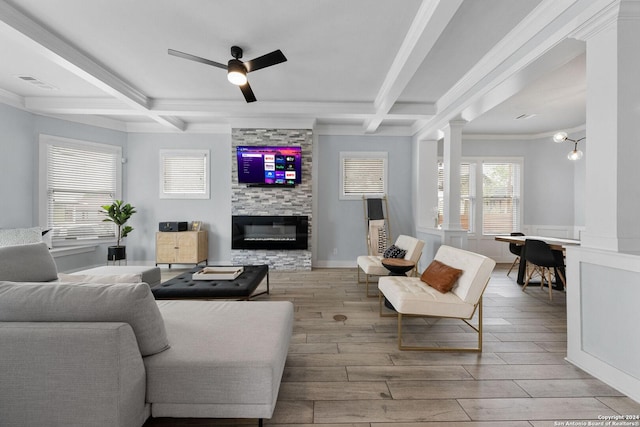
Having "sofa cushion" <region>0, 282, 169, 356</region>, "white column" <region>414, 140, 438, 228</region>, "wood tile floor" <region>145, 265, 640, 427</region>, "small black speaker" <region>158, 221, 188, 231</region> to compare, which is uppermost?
"white column" <region>414, 140, 438, 228</region>

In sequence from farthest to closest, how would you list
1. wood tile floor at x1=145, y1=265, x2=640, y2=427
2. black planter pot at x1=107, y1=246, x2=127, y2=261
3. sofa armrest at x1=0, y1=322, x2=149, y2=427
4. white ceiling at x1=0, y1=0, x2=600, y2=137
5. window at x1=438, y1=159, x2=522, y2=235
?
window at x1=438, y1=159, x2=522, y2=235
black planter pot at x1=107, y1=246, x2=127, y2=261
white ceiling at x1=0, y1=0, x2=600, y2=137
wood tile floor at x1=145, y1=265, x2=640, y2=427
sofa armrest at x1=0, y1=322, x2=149, y2=427

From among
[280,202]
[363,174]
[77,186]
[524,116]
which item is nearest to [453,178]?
[363,174]

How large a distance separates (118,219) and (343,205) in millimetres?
4192

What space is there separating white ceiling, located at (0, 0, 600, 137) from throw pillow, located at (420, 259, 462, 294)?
206 cm

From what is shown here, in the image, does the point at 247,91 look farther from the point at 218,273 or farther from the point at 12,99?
the point at 12,99

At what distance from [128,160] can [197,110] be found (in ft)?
7.49

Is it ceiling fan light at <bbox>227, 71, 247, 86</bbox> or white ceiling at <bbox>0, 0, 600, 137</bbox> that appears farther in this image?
ceiling fan light at <bbox>227, 71, 247, 86</bbox>

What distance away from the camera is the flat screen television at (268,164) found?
5.21 meters

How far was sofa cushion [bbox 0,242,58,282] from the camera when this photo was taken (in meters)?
2.13

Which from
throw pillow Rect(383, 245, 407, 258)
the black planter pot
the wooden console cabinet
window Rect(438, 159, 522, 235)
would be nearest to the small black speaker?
the wooden console cabinet

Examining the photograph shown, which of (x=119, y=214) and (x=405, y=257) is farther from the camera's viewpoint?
(x=119, y=214)

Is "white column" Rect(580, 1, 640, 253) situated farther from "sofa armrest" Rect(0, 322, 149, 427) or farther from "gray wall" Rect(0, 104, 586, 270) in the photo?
"gray wall" Rect(0, 104, 586, 270)

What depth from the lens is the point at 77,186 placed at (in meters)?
4.99

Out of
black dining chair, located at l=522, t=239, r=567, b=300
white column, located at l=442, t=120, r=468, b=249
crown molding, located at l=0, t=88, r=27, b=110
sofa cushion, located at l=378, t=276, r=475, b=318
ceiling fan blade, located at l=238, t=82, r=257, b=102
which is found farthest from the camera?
white column, located at l=442, t=120, r=468, b=249
